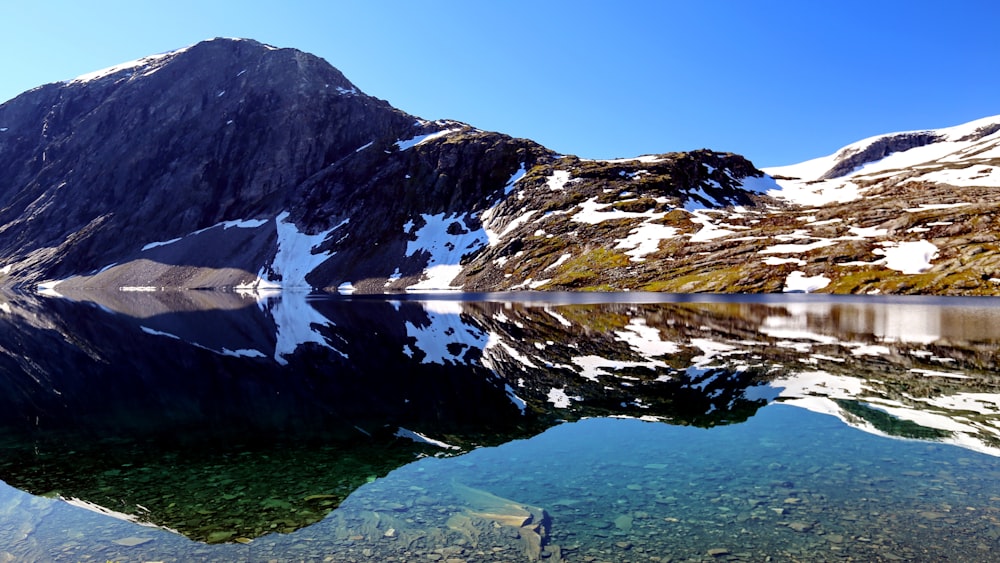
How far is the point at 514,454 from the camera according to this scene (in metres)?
18.5

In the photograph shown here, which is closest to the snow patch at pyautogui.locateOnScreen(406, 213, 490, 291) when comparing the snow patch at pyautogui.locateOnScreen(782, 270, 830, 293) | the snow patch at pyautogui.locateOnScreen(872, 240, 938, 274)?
the snow patch at pyautogui.locateOnScreen(782, 270, 830, 293)

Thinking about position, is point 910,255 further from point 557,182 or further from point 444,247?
point 444,247

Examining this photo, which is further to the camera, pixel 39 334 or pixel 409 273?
pixel 409 273

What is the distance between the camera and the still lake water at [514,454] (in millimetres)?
12352

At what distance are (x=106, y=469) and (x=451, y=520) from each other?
12.3 metres

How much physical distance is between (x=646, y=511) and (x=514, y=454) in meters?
5.83

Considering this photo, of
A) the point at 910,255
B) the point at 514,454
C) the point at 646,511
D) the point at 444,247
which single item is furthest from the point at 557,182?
the point at 646,511

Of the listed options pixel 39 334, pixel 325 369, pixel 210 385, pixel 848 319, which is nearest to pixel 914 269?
pixel 848 319

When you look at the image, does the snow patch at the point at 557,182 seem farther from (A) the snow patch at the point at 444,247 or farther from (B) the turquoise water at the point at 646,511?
(B) the turquoise water at the point at 646,511

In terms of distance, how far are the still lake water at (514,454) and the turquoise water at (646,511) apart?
70 millimetres

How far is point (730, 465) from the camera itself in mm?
16688

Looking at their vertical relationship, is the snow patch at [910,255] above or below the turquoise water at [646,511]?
above

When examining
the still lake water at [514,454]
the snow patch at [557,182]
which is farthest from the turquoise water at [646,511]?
the snow patch at [557,182]

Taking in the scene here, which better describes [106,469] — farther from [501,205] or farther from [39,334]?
[501,205]
